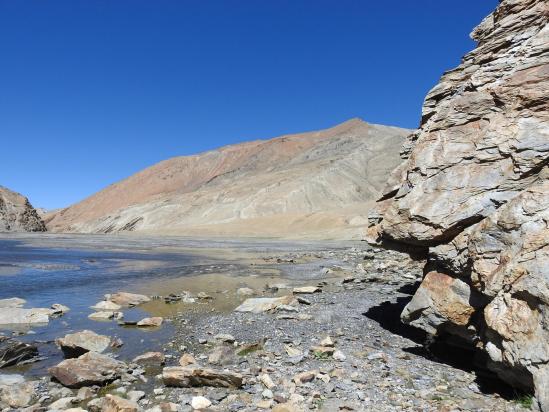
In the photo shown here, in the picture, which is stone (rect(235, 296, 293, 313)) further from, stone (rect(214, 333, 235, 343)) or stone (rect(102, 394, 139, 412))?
stone (rect(102, 394, 139, 412))

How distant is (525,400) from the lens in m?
7.85

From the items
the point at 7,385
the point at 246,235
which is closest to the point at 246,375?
the point at 7,385

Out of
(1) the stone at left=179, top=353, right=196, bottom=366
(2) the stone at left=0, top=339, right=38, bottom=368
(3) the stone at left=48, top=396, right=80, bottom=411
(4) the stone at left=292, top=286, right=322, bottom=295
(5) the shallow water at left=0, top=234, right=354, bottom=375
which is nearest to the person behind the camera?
(3) the stone at left=48, top=396, right=80, bottom=411

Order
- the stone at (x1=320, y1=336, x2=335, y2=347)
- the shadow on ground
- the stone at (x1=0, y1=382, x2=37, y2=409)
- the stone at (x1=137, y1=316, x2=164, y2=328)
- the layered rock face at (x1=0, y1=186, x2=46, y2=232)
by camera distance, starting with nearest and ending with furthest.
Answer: the shadow on ground
the stone at (x1=0, y1=382, x2=37, y2=409)
the stone at (x1=320, y1=336, x2=335, y2=347)
the stone at (x1=137, y1=316, x2=164, y2=328)
the layered rock face at (x1=0, y1=186, x2=46, y2=232)

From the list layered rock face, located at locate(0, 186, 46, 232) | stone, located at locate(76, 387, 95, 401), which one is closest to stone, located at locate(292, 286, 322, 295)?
stone, located at locate(76, 387, 95, 401)

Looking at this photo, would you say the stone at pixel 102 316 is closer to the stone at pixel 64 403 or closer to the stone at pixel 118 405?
the stone at pixel 64 403

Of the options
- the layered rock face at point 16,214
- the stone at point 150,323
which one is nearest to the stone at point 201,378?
the stone at point 150,323

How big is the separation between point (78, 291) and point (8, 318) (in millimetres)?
7895

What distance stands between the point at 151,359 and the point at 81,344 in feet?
7.92

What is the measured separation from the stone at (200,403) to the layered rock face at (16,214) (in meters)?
147

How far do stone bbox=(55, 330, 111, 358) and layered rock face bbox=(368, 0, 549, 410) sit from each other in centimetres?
819

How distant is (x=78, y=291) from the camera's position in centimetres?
2462

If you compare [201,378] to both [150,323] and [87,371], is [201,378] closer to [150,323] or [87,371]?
[87,371]

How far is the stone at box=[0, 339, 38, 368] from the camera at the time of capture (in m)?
11.8
